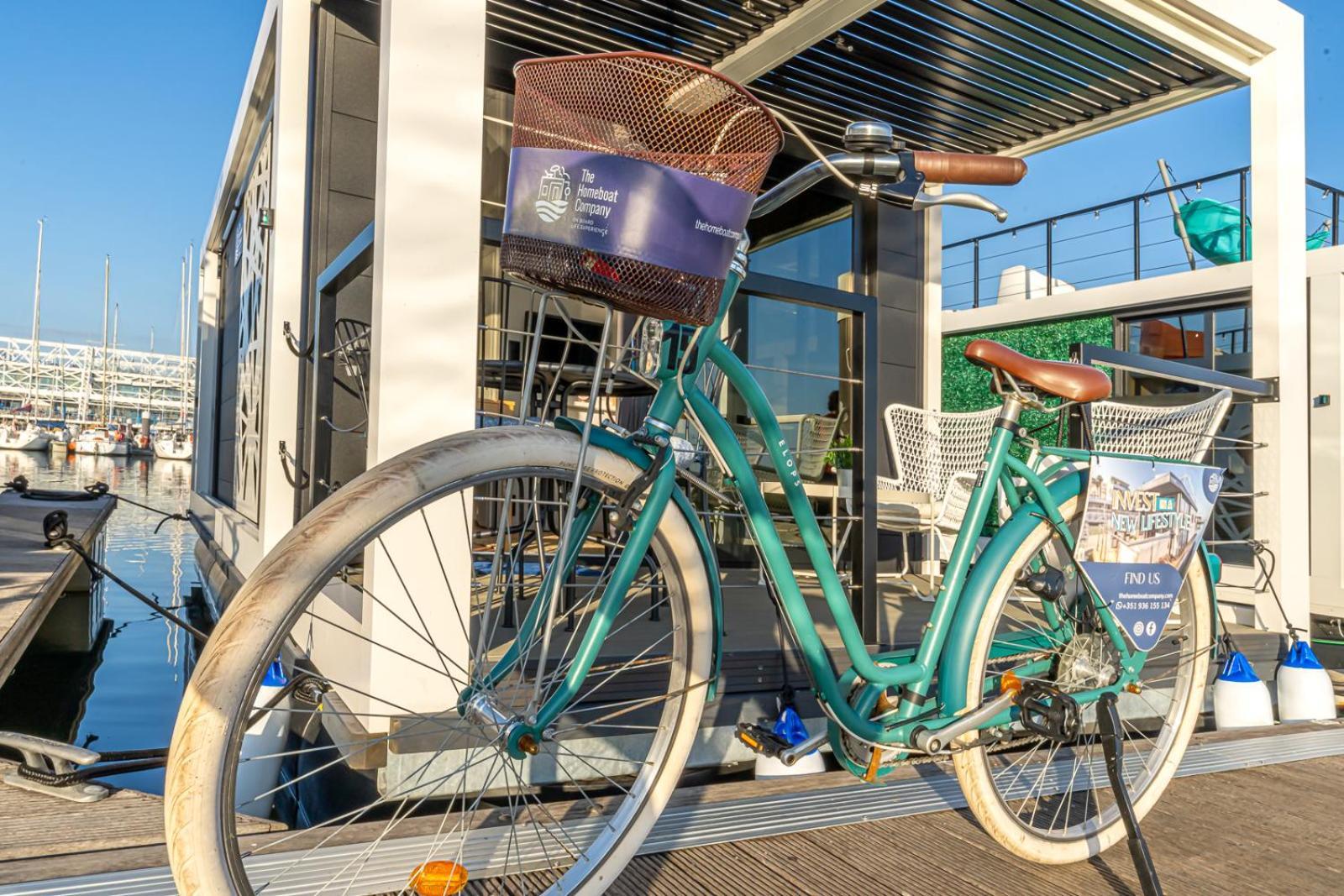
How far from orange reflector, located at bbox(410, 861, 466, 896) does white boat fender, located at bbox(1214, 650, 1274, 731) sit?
277cm

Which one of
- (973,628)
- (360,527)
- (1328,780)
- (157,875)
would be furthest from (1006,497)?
(157,875)

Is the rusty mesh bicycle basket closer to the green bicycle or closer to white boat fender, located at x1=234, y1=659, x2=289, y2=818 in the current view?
the green bicycle

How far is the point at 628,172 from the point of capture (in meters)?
1.02

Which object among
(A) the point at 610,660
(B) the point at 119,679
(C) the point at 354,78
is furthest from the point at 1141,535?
(B) the point at 119,679

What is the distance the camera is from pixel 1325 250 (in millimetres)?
5738

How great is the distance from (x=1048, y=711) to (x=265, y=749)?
1.86 metres

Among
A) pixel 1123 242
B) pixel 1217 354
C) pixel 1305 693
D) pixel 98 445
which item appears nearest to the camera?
pixel 1305 693

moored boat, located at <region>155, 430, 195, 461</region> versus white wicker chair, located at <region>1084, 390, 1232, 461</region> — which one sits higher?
moored boat, located at <region>155, 430, 195, 461</region>

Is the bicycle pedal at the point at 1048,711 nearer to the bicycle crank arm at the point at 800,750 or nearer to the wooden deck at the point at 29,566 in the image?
the bicycle crank arm at the point at 800,750

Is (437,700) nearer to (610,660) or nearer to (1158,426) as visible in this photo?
(610,660)

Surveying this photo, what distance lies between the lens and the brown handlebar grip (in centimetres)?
130

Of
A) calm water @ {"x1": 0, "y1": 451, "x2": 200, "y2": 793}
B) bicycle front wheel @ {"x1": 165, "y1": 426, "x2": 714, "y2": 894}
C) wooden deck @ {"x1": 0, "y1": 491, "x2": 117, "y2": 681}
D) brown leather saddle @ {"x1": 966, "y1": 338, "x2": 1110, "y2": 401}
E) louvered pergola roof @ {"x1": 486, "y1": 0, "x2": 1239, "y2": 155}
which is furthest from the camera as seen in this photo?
louvered pergola roof @ {"x1": 486, "y1": 0, "x2": 1239, "y2": 155}

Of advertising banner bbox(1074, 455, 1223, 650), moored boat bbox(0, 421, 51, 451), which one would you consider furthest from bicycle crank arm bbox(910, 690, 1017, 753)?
moored boat bbox(0, 421, 51, 451)

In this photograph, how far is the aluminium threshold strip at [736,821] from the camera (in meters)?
1.36
